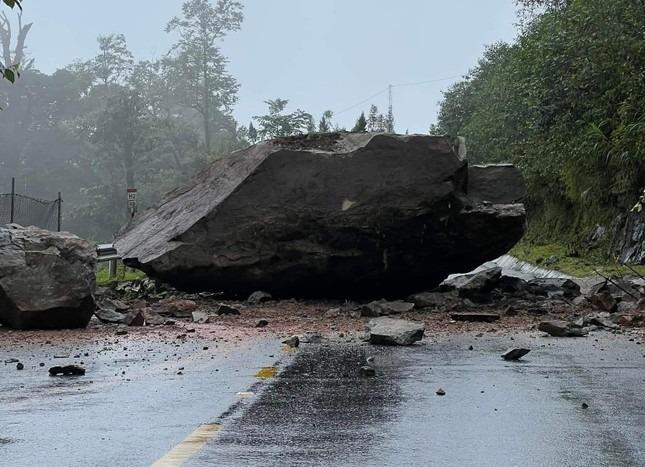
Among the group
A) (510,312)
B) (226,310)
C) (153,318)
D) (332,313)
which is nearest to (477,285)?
(510,312)

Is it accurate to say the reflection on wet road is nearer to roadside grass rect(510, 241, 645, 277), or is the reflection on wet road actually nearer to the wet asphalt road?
the wet asphalt road

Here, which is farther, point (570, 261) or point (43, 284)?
point (570, 261)

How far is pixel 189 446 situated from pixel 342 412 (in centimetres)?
137

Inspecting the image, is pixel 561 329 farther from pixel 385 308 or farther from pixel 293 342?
pixel 385 308

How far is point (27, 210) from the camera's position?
26328 mm

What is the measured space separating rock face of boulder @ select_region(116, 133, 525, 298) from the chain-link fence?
9.39 metres

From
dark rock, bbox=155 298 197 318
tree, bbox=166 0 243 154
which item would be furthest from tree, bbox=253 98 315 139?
dark rock, bbox=155 298 197 318

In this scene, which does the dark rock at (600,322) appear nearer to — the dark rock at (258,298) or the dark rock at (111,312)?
the dark rock at (258,298)

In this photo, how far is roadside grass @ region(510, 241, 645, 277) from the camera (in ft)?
74.9

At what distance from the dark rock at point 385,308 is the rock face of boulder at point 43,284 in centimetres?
416

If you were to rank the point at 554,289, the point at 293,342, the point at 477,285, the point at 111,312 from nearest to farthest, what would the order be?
1. the point at 293,342
2. the point at 111,312
3. the point at 477,285
4. the point at 554,289

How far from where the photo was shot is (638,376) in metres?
7.95

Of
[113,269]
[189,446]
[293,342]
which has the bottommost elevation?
[189,446]

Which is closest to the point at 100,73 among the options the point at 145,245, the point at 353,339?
the point at 145,245
